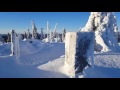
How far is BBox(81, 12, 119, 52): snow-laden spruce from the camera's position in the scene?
36.1ft

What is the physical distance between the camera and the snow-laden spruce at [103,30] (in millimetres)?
11001

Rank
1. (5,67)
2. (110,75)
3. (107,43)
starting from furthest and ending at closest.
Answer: (107,43), (5,67), (110,75)

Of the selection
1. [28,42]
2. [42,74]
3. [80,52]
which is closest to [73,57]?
[80,52]

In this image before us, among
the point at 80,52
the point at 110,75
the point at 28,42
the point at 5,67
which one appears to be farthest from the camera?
the point at 28,42

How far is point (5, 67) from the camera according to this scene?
663cm

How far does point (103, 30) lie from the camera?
452 inches
